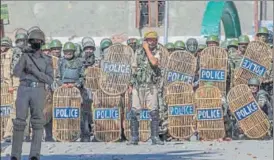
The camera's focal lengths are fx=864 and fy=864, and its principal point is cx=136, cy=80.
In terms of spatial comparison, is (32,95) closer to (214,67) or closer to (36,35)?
(36,35)

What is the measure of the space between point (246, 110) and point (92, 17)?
20.8 metres

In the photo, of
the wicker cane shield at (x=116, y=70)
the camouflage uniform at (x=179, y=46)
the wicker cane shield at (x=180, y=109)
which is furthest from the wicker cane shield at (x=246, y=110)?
the wicker cane shield at (x=116, y=70)

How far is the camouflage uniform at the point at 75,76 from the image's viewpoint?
55.0ft

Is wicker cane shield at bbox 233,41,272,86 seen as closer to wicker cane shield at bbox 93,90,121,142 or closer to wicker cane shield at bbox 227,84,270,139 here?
wicker cane shield at bbox 227,84,270,139

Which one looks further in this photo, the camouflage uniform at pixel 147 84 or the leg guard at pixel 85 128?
the leg guard at pixel 85 128

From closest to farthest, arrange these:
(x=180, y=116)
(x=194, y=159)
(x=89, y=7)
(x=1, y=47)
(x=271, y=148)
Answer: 1. (x=194, y=159)
2. (x=271, y=148)
3. (x=180, y=116)
4. (x=1, y=47)
5. (x=89, y=7)

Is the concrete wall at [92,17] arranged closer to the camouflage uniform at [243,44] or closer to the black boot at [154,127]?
the camouflage uniform at [243,44]

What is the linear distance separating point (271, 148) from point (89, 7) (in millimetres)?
23391

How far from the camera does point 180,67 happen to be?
1711cm

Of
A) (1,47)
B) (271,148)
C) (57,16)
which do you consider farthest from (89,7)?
(271,148)

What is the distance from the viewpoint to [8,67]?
17250 mm

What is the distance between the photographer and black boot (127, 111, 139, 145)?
15484 millimetres

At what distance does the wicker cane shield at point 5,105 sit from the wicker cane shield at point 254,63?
4.54 meters

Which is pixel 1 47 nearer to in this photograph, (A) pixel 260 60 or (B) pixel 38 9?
(A) pixel 260 60
